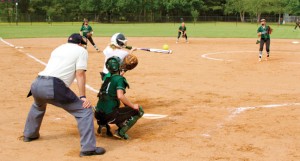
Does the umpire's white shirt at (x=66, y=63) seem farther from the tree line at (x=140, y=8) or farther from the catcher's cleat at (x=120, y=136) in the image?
the tree line at (x=140, y=8)

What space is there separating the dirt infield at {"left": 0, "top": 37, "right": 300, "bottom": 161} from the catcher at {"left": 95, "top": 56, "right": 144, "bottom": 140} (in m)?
0.34

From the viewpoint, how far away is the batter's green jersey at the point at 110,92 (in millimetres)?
7195

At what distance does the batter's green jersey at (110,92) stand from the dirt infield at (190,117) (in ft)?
2.09

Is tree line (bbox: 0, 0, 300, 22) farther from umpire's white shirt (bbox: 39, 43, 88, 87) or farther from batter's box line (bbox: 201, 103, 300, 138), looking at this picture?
umpire's white shirt (bbox: 39, 43, 88, 87)

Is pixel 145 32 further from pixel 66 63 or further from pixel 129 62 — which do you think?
pixel 66 63

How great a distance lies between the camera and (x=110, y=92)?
7348 millimetres

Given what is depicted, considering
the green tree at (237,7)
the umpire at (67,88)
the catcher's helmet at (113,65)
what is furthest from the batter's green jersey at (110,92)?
the green tree at (237,7)

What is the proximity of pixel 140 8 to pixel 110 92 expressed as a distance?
90.0m

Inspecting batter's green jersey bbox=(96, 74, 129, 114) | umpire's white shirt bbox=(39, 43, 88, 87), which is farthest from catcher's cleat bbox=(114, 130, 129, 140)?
umpire's white shirt bbox=(39, 43, 88, 87)

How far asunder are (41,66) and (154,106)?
9.15m

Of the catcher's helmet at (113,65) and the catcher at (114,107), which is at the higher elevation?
the catcher's helmet at (113,65)

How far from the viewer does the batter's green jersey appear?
720 cm

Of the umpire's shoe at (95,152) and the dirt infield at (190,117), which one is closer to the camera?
the umpire's shoe at (95,152)

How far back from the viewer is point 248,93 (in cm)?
1188
